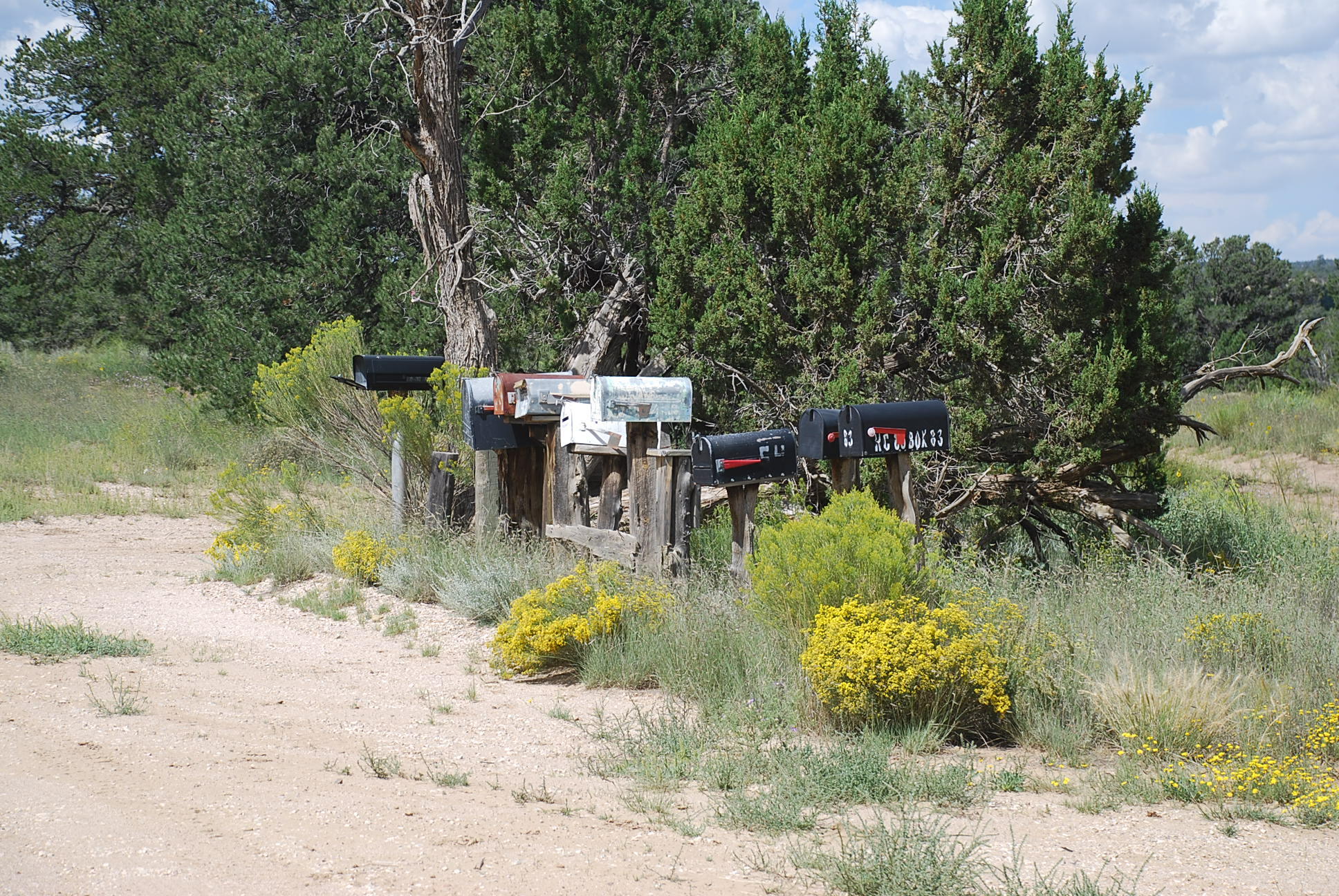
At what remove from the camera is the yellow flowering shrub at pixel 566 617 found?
647 centimetres

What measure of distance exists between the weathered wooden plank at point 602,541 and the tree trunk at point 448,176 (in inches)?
112

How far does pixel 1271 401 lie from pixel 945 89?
12874mm

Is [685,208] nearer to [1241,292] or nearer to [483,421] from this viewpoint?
[483,421]

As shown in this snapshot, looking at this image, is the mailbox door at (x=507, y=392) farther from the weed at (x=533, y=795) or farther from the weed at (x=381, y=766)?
the weed at (x=533, y=795)

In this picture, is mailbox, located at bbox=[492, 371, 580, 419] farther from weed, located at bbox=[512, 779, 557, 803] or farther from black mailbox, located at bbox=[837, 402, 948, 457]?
weed, located at bbox=[512, 779, 557, 803]

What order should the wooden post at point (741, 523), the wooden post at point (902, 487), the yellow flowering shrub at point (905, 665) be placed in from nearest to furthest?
the yellow flowering shrub at point (905, 665), the wooden post at point (902, 487), the wooden post at point (741, 523)

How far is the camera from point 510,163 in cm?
1227

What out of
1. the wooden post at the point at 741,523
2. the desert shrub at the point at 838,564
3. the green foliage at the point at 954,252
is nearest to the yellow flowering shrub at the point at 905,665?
the desert shrub at the point at 838,564

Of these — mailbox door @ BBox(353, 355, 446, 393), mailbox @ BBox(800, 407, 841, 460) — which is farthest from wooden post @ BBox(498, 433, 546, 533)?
mailbox @ BBox(800, 407, 841, 460)

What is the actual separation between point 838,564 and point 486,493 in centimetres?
403

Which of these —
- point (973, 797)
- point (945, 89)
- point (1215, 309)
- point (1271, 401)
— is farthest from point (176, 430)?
point (1215, 309)

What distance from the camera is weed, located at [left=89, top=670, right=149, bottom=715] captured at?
219 inches

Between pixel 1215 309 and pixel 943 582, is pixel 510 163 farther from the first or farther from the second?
pixel 1215 309

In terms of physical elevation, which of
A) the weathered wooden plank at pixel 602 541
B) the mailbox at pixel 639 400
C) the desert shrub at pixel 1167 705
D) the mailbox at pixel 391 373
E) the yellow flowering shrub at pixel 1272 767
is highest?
the mailbox at pixel 391 373
